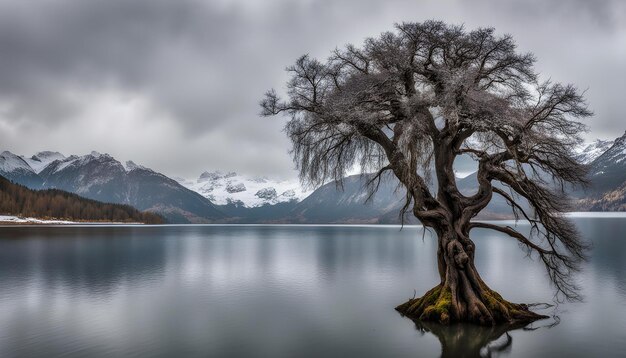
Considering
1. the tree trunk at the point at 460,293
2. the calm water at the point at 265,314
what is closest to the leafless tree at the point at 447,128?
the tree trunk at the point at 460,293

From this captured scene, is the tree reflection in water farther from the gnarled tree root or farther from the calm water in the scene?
the gnarled tree root

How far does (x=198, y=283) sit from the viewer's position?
35.5 meters

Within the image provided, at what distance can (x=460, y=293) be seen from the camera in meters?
17.6

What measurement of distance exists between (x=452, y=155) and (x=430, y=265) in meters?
32.0

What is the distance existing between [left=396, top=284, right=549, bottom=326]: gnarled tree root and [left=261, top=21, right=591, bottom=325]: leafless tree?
4cm

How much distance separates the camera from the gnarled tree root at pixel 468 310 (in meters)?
17.1

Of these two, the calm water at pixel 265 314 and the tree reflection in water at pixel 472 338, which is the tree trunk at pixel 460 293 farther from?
the calm water at pixel 265 314

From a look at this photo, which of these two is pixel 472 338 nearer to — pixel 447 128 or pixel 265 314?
pixel 447 128

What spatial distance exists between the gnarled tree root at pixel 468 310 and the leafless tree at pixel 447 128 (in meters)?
0.04

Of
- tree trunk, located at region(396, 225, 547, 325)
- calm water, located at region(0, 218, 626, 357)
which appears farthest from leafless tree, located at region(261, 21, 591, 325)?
calm water, located at region(0, 218, 626, 357)

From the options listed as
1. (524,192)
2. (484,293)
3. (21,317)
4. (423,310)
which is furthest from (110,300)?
(524,192)

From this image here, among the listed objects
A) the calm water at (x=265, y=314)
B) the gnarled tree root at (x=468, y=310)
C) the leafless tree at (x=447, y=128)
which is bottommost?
the calm water at (x=265, y=314)

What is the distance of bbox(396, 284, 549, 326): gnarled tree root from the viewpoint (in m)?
17.1

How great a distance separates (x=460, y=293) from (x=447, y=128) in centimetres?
698
